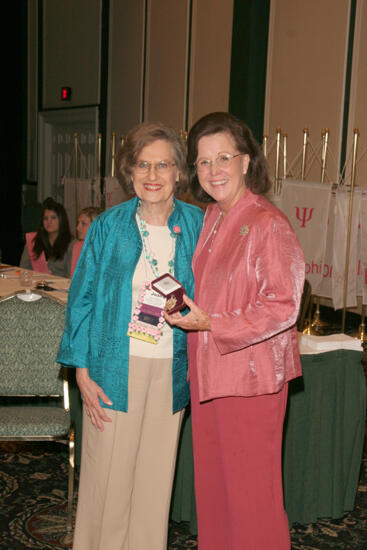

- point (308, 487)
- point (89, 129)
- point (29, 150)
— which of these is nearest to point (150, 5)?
point (89, 129)

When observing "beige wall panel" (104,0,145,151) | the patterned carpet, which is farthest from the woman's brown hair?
"beige wall panel" (104,0,145,151)

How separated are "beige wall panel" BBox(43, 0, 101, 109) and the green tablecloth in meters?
8.44

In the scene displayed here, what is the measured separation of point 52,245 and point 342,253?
2.66m

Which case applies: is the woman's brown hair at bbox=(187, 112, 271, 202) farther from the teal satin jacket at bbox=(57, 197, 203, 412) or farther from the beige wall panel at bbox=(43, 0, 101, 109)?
the beige wall panel at bbox=(43, 0, 101, 109)

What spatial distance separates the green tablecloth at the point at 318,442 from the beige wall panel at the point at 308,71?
14.6 feet

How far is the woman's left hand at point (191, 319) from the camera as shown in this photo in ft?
5.78

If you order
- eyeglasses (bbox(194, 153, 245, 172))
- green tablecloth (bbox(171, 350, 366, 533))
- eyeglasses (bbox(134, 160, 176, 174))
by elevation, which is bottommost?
green tablecloth (bbox(171, 350, 366, 533))

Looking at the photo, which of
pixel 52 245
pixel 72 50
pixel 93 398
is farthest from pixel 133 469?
pixel 72 50

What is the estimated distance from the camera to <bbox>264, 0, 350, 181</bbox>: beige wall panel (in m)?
6.67

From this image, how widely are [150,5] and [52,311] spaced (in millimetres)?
7605

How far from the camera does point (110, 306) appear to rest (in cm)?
190

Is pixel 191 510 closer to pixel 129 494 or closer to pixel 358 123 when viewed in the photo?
pixel 129 494

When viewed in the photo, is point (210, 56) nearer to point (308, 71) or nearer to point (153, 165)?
point (308, 71)

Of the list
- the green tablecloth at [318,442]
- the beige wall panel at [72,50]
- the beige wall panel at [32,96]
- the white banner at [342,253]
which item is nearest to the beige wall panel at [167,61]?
the beige wall panel at [72,50]
